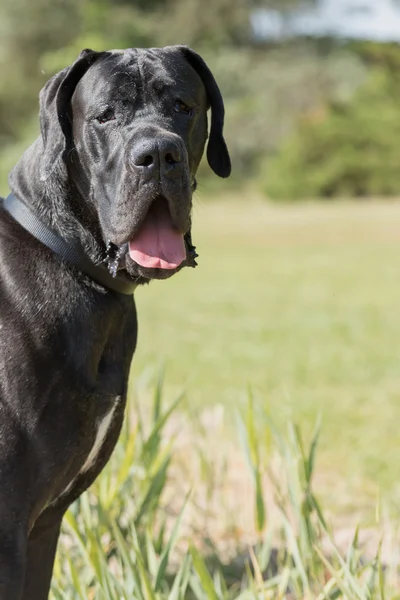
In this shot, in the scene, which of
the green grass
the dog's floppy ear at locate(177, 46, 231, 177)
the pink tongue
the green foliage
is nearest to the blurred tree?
the green foliage

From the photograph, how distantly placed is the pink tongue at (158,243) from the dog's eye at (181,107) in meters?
0.31

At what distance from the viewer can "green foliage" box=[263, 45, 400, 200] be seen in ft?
88.8

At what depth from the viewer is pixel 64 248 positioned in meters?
2.39

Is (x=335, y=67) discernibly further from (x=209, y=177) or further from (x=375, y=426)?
(x=375, y=426)

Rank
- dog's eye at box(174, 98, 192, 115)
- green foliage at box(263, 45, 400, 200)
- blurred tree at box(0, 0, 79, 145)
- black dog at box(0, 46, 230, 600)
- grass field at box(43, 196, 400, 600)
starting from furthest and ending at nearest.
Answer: green foliage at box(263, 45, 400, 200) < blurred tree at box(0, 0, 79, 145) < grass field at box(43, 196, 400, 600) < dog's eye at box(174, 98, 192, 115) < black dog at box(0, 46, 230, 600)

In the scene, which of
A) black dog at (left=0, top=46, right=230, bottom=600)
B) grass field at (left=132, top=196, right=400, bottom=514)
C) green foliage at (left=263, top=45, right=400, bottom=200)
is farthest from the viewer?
green foliage at (left=263, top=45, right=400, bottom=200)

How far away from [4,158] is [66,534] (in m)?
19.1

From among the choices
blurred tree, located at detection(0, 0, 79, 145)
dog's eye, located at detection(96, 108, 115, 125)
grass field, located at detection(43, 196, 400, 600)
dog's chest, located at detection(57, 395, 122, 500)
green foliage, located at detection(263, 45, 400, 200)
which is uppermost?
dog's eye, located at detection(96, 108, 115, 125)

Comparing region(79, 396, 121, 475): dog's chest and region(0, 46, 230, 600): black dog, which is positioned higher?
region(0, 46, 230, 600): black dog

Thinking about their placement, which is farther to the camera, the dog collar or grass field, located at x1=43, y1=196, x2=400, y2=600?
grass field, located at x1=43, y1=196, x2=400, y2=600

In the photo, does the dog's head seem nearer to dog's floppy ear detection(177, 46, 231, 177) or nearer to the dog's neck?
the dog's neck

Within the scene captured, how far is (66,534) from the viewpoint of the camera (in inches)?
133

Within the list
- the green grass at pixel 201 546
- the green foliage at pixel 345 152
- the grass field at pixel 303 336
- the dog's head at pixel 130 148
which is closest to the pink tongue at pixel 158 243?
the dog's head at pixel 130 148

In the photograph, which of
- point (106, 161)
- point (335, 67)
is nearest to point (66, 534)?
point (106, 161)
